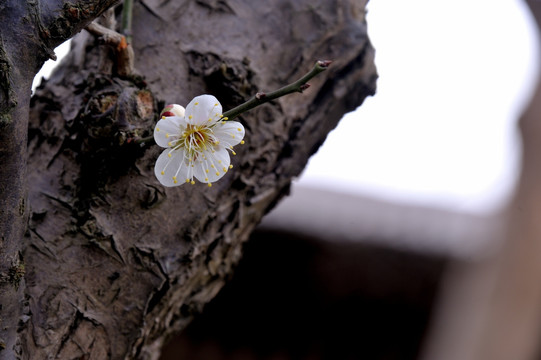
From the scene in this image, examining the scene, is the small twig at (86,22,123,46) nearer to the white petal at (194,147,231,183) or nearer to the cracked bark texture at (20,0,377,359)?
the cracked bark texture at (20,0,377,359)

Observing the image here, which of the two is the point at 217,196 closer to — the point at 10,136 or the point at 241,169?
the point at 241,169

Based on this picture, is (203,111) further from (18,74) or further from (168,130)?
(18,74)

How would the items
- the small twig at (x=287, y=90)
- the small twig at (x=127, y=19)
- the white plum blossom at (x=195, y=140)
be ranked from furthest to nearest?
1. the small twig at (x=127, y=19)
2. the white plum blossom at (x=195, y=140)
3. the small twig at (x=287, y=90)

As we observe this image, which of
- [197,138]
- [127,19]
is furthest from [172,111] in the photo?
[127,19]

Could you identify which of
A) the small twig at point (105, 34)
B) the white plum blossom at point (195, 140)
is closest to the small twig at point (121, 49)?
the small twig at point (105, 34)

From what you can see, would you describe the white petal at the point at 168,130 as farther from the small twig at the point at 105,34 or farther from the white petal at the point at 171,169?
the small twig at the point at 105,34

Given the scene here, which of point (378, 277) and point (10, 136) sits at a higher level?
point (378, 277)

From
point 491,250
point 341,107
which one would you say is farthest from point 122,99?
point 491,250
